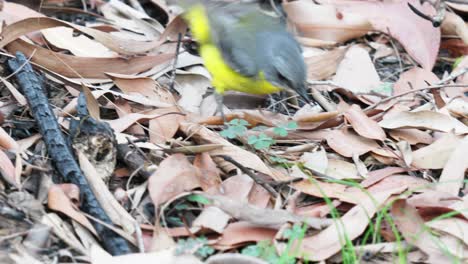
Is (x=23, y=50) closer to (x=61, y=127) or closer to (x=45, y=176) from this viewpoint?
(x=61, y=127)

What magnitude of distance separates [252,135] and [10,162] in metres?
1.42

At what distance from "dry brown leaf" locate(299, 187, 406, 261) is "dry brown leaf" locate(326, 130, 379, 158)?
536 millimetres

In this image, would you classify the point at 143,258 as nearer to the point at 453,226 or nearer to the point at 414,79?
the point at 453,226

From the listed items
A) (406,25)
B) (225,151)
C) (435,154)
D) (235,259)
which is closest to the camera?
(235,259)

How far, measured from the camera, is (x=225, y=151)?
454 centimetres

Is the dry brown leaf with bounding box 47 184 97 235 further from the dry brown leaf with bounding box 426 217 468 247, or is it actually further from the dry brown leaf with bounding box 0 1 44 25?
the dry brown leaf with bounding box 0 1 44 25

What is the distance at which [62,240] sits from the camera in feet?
12.5

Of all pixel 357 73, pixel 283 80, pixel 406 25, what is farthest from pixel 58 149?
pixel 406 25

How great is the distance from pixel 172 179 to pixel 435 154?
5.26 feet

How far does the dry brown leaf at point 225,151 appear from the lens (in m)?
4.46

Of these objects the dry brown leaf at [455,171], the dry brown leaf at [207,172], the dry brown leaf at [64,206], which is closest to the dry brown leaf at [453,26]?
the dry brown leaf at [455,171]

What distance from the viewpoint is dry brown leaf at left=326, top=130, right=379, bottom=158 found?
15.6 ft

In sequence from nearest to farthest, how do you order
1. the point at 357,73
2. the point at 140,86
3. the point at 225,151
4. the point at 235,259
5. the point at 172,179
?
the point at 235,259 < the point at 172,179 < the point at 225,151 < the point at 140,86 < the point at 357,73


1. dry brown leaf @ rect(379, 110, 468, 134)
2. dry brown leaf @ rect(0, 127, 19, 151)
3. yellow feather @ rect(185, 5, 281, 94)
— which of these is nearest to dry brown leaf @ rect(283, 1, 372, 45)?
yellow feather @ rect(185, 5, 281, 94)
